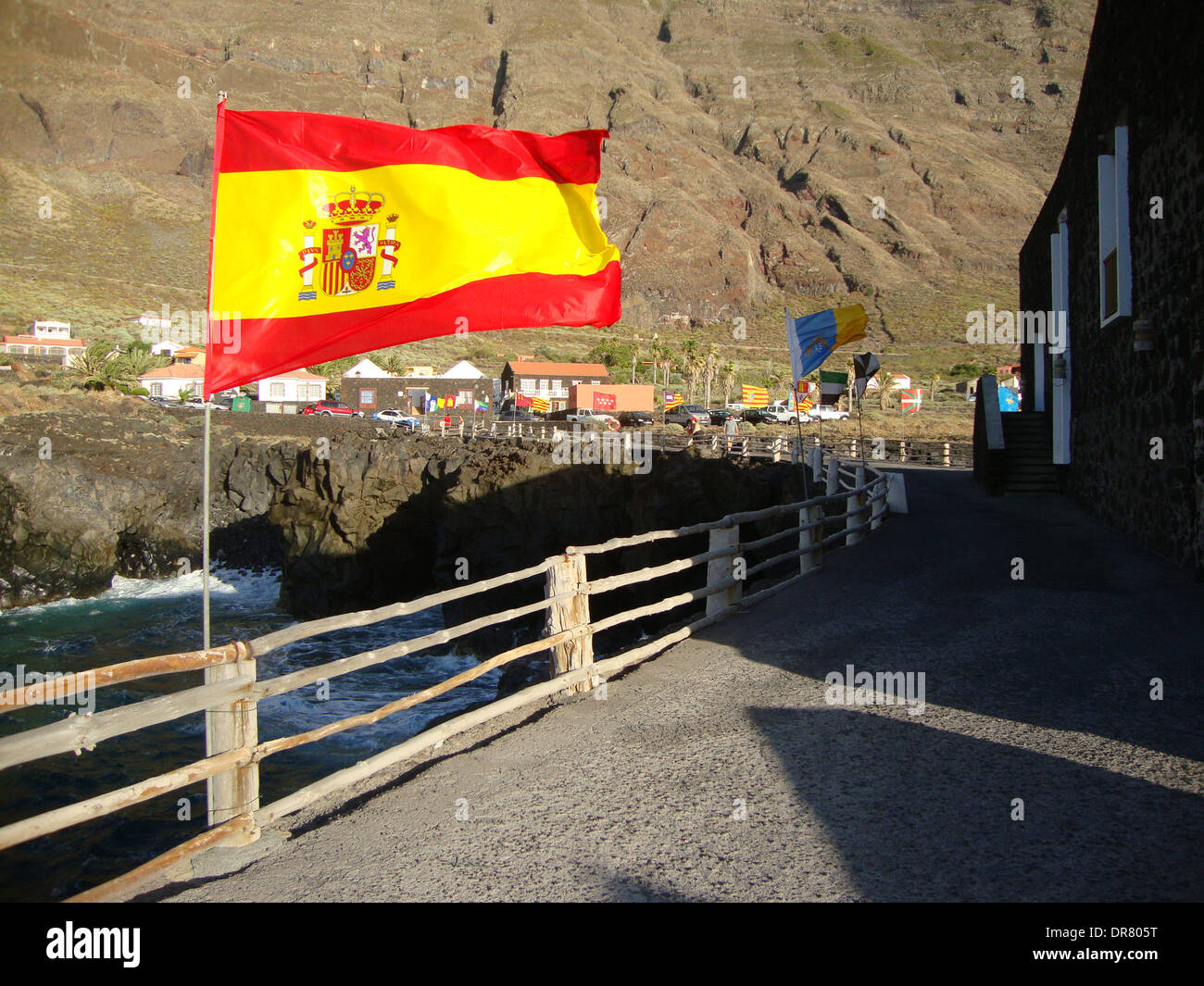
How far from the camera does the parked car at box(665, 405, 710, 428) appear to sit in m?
55.5

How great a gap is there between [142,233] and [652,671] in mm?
142724

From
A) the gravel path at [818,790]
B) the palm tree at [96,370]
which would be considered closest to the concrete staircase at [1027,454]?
the gravel path at [818,790]

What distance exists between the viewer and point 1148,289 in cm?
1170

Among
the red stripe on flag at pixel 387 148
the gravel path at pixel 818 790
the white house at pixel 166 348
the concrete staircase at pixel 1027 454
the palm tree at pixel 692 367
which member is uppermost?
the white house at pixel 166 348

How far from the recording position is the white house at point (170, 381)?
235ft

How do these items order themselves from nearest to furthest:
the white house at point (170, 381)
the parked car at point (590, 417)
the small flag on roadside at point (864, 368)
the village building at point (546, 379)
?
the small flag on roadside at point (864, 368) < the parked car at point (590, 417) < the white house at point (170, 381) < the village building at point (546, 379)

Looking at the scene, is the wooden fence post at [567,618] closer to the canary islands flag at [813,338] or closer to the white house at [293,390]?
the canary islands flag at [813,338]

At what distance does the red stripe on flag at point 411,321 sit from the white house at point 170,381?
233ft

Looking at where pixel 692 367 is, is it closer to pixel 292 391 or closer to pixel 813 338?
pixel 292 391

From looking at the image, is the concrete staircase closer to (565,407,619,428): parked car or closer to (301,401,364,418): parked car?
(565,407,619,428): parked car

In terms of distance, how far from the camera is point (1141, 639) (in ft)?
25.0

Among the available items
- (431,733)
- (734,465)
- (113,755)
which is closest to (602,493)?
(734,465)

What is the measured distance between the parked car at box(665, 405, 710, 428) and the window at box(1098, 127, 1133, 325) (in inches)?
1526

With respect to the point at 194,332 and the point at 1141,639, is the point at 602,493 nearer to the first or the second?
the point at 1141,639
